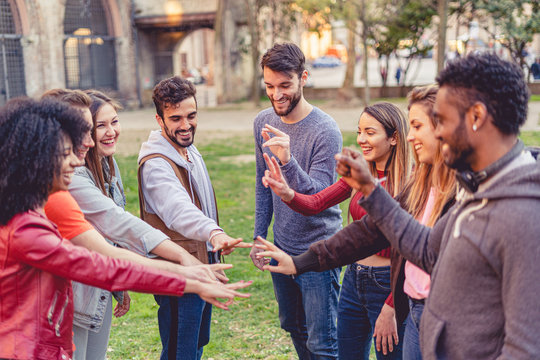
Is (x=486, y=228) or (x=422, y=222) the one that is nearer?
(x=486, y=228)

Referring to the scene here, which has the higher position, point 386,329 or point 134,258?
point 134,258

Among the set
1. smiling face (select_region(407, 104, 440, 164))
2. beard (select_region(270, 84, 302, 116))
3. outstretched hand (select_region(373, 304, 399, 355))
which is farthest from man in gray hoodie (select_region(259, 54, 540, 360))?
beard (select_region(270, 84, 302, 116))

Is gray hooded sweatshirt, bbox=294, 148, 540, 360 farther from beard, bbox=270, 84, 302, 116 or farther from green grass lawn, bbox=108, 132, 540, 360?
green grass lawn, bbox=108, 132, 540, 360

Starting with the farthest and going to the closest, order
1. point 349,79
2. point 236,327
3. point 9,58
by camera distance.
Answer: point 349,79
point 9,58
point 236,327

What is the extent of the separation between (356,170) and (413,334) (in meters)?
0.91

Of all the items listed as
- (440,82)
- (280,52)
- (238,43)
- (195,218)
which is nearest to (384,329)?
(195,218)

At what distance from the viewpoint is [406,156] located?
3.15m

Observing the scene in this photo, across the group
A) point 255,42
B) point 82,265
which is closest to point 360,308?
point 82,265

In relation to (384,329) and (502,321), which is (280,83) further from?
(502,321)

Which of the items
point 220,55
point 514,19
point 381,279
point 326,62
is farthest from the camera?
point 326,62

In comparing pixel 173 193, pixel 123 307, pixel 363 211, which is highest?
pixel 173 193

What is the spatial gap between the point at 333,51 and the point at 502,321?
62295 millimetres

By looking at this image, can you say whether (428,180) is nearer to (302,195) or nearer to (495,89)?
(302,195)

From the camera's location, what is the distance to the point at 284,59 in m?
3.56
